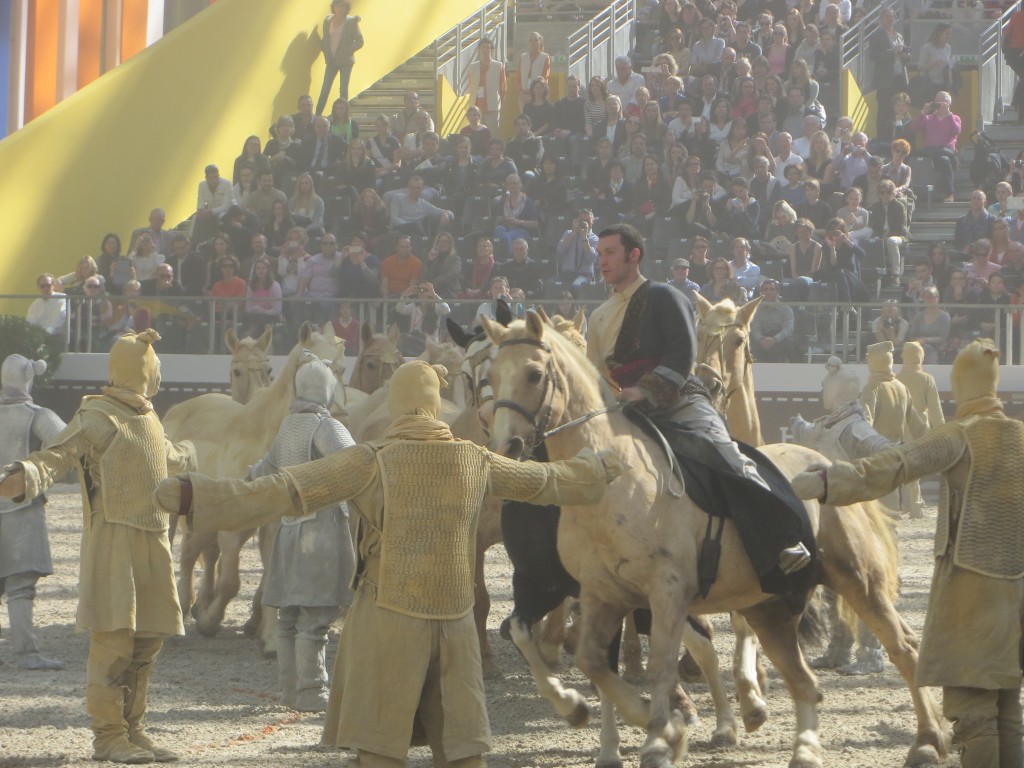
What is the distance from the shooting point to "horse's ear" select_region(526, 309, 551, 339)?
22.0 feet

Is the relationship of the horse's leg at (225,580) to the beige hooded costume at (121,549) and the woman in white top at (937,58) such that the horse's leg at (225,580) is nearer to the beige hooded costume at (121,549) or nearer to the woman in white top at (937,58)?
the beige hooded costume at (121,549)

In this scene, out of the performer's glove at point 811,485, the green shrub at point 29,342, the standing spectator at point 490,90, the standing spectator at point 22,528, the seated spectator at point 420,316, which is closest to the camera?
the performer's glove at point 811,485

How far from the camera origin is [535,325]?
6734 mm

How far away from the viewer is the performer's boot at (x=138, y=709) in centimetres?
704

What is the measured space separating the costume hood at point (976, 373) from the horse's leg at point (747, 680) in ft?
6.59

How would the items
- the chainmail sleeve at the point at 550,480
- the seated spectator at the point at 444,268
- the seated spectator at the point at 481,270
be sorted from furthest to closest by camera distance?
the seated spectator at the point at 444,268 < the seated spectator at the point at 481,270 < the chainmail sleeve at the point at 550,480

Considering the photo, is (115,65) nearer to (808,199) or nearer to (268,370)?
(808,199)

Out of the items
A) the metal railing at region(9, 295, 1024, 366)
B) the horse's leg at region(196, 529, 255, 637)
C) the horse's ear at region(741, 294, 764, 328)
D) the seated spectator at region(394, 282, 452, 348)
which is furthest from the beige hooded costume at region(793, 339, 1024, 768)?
the seated spectator at region(394, 282, 452, 348)

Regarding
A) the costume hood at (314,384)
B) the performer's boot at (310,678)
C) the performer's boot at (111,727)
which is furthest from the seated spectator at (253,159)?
the performer's boot at (111,727)

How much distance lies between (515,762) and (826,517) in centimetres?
176

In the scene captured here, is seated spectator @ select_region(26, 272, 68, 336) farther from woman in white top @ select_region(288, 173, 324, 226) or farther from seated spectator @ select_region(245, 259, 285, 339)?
woman in white top @ select_region(288, 173, 324, 226)

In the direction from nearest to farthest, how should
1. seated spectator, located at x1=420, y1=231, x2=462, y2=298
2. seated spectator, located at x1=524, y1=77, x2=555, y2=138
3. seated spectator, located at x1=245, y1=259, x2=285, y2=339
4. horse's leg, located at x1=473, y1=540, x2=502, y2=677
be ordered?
1. horse's leg, located at x1=473, y1=540, x2=502, y2=677
2. seated spectator, located at x1=245, y1=259, x2=285, y2=339
3. seated spectator, located at x1=420, y1=231, x2=462, y2=298
4. seated spectator, located at x1=524, y1=77, x2=555, y2=138

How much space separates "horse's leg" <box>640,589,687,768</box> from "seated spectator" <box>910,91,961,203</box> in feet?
52.2

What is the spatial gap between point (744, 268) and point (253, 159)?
24.2 ft
